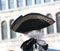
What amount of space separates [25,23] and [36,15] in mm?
103

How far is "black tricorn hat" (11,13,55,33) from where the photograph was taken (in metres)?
2.19

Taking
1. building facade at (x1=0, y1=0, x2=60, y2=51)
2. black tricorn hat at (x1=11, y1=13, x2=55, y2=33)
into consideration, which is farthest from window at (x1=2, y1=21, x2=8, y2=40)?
black tricorn hat at (x1=11, y1=13, x2=55, y2=33)

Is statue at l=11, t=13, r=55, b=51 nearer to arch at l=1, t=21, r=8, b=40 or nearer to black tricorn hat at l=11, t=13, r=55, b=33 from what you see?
black tricorn hat at l=11, t=13, r=55, b=33

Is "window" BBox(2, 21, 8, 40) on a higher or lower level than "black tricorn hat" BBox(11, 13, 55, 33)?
lower

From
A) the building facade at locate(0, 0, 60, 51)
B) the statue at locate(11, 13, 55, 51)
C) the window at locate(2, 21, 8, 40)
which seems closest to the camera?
the statue at locate(11, 13, 55, 51)

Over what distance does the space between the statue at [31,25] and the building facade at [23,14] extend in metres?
26.5

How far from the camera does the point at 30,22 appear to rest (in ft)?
7.32

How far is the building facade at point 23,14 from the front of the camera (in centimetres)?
2901

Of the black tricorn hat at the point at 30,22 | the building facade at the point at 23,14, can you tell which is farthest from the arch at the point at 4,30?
the black tricorn hat at the point at 30,22

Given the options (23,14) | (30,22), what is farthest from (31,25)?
(23,14)

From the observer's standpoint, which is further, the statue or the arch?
the arch

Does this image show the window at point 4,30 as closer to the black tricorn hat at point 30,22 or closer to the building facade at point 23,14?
the building facade at point 23,14

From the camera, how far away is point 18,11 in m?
31.3

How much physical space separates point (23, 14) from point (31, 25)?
28014 mm
